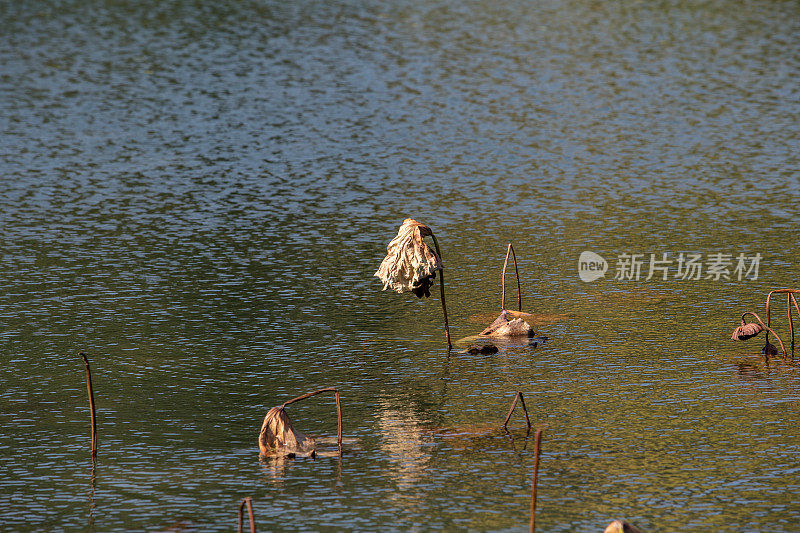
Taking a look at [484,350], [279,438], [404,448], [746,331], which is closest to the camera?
[279,438]

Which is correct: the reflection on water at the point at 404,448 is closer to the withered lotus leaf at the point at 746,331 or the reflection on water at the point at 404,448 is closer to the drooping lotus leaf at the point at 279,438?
the drooping lotus leaf at the point at 279,438

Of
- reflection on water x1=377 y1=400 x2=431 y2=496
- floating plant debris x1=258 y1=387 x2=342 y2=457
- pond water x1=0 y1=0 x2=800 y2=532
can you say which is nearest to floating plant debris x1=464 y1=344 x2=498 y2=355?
pond water x1=0 y1=0 x2=800 y2=532

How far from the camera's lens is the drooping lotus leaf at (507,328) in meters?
17.8

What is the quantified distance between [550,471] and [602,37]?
131 feet

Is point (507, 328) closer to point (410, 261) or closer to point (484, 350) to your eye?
point (484, 350)

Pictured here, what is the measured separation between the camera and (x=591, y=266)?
21.8 m

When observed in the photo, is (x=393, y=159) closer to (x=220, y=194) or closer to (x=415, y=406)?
(x=220, y=194)

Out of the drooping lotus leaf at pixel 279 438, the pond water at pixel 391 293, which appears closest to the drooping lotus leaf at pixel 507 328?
the pond water at pixel 391 293

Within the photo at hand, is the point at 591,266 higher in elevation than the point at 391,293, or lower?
higher

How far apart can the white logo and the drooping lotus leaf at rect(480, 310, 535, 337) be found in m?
3.57

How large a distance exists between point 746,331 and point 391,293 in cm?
656

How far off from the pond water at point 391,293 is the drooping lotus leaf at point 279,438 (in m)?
0.19

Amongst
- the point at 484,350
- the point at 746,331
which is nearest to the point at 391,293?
the point at 484,350

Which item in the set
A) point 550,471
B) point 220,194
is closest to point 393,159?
point 220,194
